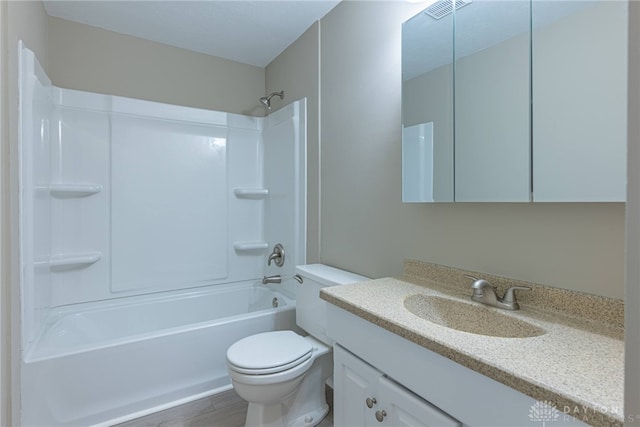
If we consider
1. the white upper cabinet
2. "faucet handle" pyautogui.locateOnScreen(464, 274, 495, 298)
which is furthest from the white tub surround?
the white upper cabinet

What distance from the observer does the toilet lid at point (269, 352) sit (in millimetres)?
1519

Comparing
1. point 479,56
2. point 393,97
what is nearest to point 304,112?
point 393,97

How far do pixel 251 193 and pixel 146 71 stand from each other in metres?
1.25

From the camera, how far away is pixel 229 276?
9.29ft

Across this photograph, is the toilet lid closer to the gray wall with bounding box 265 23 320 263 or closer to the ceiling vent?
the gray wall with bounding box 265 23 320 263

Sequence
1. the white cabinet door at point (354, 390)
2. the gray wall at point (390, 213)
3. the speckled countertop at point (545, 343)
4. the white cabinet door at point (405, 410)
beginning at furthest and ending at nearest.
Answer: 1. the white cabinet door at point (354, 390)
2. the gray wall at point (390, 213)
3. the white cabinet door at point (405, 410)
4. the speckled countertop at point (545, 343)

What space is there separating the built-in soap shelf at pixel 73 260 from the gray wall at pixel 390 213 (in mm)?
1639

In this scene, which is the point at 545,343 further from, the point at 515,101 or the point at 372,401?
the point at 515,101

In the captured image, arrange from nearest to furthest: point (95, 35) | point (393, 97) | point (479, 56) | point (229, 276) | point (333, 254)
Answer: point (479, 56), point (393, 97), point (333, 254), point (95, 35), point (229, 276)

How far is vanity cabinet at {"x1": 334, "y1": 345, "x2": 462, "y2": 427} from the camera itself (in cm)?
90

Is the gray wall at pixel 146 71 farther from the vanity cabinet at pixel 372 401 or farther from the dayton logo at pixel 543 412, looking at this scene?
the dayton logo at pixel 543 412

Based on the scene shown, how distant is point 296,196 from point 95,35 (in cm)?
186

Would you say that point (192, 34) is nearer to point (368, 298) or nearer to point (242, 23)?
point (242, 23)

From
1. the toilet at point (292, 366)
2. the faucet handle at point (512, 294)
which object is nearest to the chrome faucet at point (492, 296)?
the faucet handle at point (512, 294)
